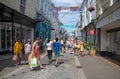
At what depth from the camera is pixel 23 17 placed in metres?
29.4

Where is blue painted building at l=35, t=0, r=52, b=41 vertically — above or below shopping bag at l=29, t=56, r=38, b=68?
above

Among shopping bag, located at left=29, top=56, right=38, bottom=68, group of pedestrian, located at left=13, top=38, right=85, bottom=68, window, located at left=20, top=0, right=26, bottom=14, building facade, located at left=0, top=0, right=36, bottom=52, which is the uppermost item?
window, located at left=20, top=0, right=26, bottom=14

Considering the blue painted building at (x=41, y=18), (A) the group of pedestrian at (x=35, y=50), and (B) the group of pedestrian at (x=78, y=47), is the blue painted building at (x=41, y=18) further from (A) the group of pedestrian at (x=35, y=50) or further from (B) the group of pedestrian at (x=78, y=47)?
(A) the group of pedestrian at (x=35, y=50)

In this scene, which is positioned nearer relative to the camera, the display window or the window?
the display window

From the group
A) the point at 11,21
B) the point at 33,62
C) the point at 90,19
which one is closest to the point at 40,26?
the point at 90,19

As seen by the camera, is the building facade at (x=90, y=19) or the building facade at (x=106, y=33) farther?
the building facade at (x=90, y=19)

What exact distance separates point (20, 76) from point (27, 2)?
20671mm

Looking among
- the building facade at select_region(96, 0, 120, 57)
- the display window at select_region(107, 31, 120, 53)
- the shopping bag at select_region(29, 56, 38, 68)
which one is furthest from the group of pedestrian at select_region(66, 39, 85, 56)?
the shopping bag at select_region(29, 56, 38, 68)

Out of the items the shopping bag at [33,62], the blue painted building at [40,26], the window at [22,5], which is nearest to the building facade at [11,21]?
the window at [22,5]

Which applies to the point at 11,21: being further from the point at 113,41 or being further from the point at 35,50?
the point at 35,50

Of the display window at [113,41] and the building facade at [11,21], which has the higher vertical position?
the building facade at [11,21]

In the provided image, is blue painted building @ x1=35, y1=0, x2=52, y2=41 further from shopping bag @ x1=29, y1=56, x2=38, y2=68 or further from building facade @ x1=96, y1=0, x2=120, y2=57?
shopping bag @ x1=29, y1=56, x2=38, y2=68

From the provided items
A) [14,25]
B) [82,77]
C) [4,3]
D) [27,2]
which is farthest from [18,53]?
[27,2]

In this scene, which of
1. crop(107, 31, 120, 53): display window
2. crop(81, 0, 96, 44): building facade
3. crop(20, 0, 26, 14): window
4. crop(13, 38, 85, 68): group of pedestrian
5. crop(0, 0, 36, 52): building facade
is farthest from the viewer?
crop(81, 0, 96, 44): building facade
